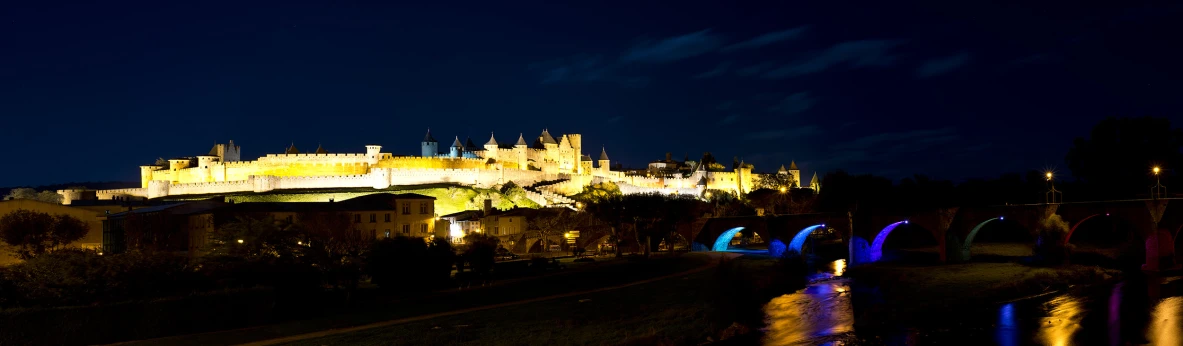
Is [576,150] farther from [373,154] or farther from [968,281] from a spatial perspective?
[968,281]

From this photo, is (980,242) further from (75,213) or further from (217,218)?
(75,213)

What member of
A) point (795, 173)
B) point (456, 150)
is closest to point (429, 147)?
point (456, 150)

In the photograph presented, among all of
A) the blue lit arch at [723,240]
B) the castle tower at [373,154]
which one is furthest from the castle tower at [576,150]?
the blue lit arch at [723,240]

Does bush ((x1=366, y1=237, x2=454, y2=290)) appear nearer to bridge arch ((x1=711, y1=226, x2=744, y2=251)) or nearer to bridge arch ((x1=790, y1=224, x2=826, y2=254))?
bridge arch ((x1=790, y1=224, x2=826, y2=254))

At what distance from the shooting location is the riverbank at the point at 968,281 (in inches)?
1176

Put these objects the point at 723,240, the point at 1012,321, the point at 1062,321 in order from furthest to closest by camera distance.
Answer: the point at 723,240 < the point at 1012,321 < the point at 1062,321

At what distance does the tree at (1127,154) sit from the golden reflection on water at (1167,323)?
103ft

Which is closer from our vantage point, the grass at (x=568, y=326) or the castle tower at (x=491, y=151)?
the grass at (x=568, y=326)

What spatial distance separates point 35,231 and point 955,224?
4558 cm

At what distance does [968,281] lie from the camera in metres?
34.8

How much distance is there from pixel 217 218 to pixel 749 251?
34577 mm

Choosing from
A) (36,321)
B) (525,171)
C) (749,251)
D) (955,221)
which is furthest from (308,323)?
(525,171)

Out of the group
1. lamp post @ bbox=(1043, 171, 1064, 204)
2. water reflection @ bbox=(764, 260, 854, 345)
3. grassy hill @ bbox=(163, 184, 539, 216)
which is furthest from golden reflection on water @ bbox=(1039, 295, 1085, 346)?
grassy hill @ bbox=(163, 184, 539, 216)

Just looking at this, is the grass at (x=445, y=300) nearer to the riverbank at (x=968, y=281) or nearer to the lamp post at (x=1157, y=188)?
the riverbank at (x=968, y=281)
